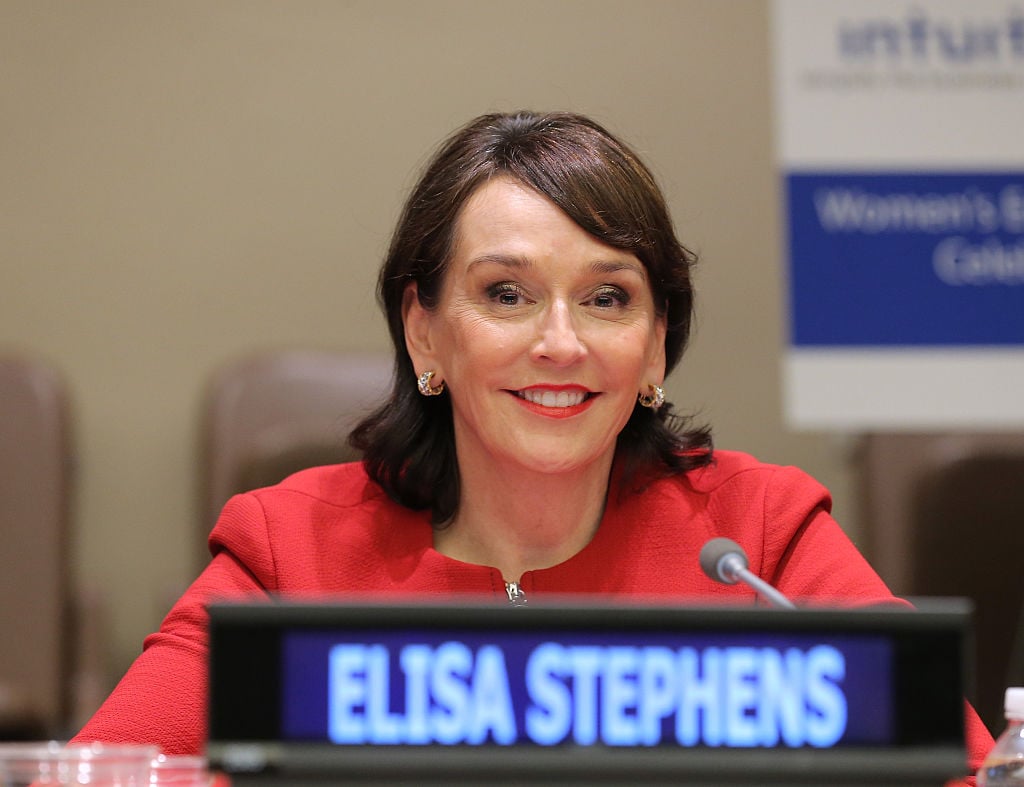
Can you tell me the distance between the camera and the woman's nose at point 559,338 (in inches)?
75.0

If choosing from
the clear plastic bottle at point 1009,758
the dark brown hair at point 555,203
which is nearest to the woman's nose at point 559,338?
the dark brown hair at point 555,203

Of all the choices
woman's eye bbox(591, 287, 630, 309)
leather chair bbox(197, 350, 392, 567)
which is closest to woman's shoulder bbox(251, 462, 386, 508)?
woman's eye bbox(591, 287, 630, 309)

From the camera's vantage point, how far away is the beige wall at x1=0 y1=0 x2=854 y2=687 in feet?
11.2

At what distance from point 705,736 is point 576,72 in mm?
2904

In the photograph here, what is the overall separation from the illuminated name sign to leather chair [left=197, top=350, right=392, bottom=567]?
210cm

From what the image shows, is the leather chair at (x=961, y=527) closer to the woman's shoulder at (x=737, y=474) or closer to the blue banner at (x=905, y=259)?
the blue banner at (x=905, y=259)

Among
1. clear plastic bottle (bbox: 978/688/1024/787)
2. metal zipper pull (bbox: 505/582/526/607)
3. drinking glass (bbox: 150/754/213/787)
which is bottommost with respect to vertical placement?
clear plastic bottle (bbox: 978/688/1024/787)

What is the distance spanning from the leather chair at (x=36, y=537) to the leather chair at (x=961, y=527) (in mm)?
1850

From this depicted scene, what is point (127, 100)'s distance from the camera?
11.3 feet

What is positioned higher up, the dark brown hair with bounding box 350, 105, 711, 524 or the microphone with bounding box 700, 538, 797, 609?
the dark brown hair with bounding box 350, 105, 711, 524

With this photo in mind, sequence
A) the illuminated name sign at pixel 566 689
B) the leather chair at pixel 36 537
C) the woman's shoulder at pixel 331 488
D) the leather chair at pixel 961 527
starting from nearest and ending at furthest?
the illuminated name sign at pixel 566 689
the woman's shoulder at pixel 331 488
the leather chair at pixel 36 537
the leather chair at pixel 961 527

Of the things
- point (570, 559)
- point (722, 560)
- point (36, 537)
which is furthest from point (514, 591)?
point (36, 537)

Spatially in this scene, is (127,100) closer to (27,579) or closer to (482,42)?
(482,42)

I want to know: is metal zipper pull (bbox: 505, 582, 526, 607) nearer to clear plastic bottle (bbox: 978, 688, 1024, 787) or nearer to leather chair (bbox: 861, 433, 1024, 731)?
clear plastic bottle (bbox: 978, 688, 1024, 787)
